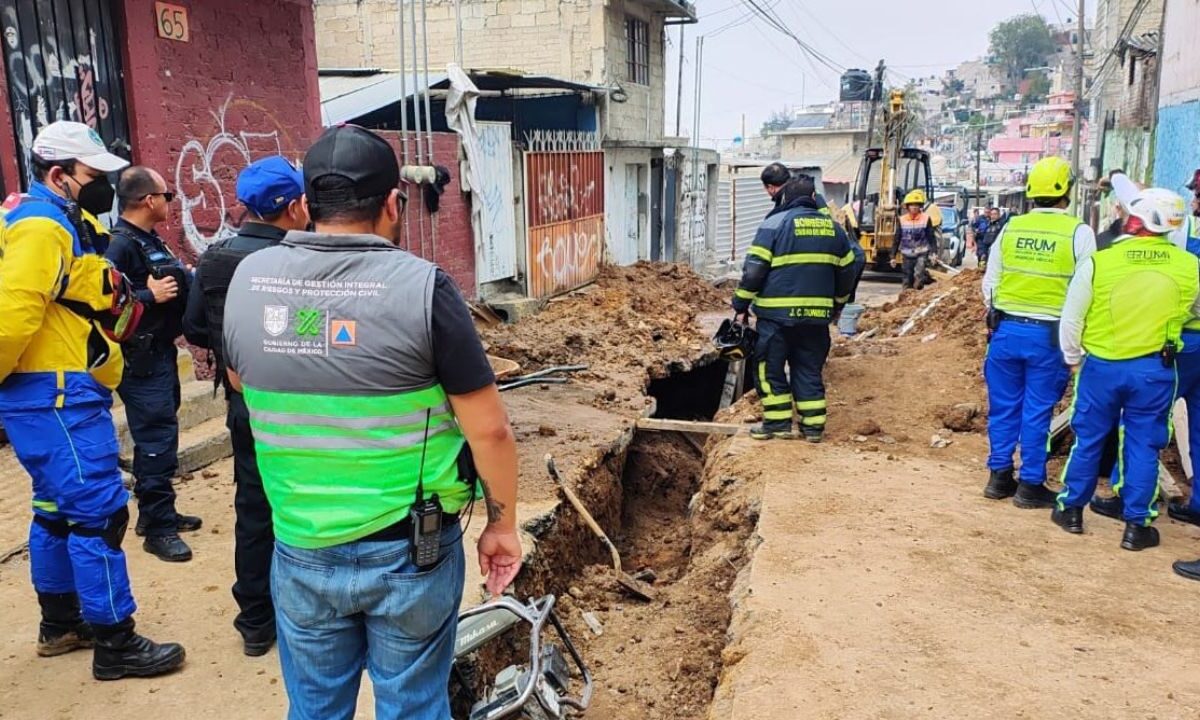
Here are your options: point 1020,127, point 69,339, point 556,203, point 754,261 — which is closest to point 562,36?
point 556,203

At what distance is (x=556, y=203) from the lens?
46.0 feet

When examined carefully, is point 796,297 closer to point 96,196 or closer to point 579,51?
point 96,196

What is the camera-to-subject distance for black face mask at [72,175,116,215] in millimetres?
3326

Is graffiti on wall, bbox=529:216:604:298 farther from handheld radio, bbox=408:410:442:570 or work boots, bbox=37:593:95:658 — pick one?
handheld radio, bbox=408:410:442:570

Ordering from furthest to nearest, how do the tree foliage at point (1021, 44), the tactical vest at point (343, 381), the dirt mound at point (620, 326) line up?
the tree foliage at point (1021, 44)
the dirt mound at point (620, 326)
the tactical vest at point (343, 381)

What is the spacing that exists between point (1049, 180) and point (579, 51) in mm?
13595

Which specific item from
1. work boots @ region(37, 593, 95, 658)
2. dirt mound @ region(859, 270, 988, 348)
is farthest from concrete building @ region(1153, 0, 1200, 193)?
work boots @ region(37, 593, 95, 658)

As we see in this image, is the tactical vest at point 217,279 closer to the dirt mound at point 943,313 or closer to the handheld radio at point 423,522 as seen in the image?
the handheld radio at point 423,522

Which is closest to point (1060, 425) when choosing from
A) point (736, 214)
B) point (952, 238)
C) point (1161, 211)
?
point (1161, 211)

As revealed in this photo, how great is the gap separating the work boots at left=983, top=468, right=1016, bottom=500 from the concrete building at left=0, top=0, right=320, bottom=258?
19.2 ft

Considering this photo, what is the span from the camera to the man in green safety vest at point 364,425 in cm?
201

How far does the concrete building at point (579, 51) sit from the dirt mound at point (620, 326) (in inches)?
56.7

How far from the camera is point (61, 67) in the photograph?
19.2 feet

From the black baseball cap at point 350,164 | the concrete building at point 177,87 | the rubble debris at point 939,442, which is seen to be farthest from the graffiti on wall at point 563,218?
the black baseball cap at point 350,164
